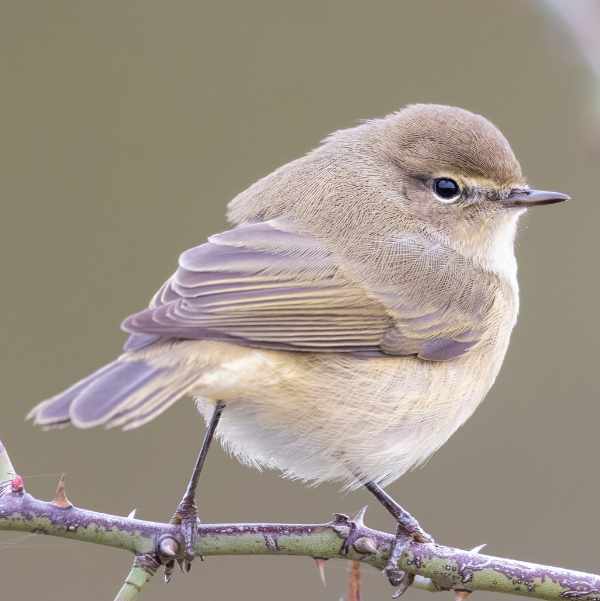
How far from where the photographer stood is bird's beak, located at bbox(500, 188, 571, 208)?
4.38 metres

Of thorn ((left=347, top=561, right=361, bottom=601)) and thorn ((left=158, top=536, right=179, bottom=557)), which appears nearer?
thorn ((left=347, top=561, right=361, bottom=601))

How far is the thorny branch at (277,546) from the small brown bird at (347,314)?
14 centimetres

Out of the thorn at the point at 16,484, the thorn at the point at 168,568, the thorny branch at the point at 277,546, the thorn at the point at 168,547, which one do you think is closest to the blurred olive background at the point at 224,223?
the thorny branch at the point at 277,546

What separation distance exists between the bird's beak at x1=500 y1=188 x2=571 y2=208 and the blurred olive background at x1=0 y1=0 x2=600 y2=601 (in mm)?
1797

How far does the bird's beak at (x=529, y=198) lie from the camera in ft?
14.4

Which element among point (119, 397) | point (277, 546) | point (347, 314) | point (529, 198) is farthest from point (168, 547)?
point (529, 198)

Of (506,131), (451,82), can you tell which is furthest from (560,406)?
(451,82)

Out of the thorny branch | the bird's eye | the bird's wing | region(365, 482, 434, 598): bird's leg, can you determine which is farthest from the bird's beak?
the thorny branch

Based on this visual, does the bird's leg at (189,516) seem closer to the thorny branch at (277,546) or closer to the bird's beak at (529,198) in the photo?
the thorny branch at (277,546)

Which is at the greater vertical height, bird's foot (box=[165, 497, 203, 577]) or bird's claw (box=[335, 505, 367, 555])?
bird's claw (box=[335, 505, 367, 555])

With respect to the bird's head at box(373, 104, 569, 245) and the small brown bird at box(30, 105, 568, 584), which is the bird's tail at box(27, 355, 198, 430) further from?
the bird's head at box(373, 104, 569, 245)

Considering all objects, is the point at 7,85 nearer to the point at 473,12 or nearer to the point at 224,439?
the point at 473,12

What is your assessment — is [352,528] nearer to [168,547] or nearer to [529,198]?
[168,547]

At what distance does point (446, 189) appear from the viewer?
178 inches
